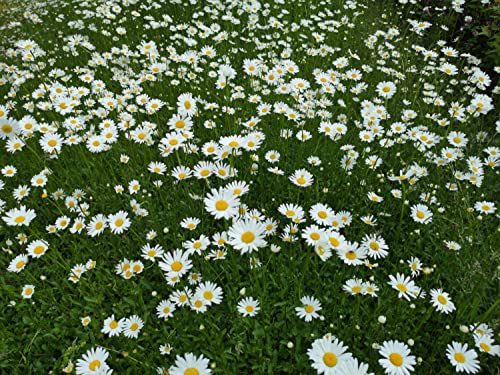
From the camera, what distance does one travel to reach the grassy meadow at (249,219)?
215cm

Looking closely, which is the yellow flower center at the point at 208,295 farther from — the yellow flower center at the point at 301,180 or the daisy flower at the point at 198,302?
the yellow flower center at the point at 301,180

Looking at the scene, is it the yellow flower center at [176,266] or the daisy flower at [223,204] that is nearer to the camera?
the daisy flower at [223,204]

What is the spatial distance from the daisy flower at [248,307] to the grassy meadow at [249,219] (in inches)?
A: 0.6

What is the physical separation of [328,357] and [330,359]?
1cm

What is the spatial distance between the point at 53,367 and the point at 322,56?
4239mm

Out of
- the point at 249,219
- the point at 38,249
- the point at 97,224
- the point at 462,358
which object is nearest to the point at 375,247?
the point at 462,358

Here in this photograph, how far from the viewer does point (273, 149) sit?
3.36m

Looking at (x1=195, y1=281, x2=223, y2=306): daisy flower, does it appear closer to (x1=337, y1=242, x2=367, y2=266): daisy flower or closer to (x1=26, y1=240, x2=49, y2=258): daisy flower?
(x1=337, y1=242, x2=367, y2=266): daisy flower

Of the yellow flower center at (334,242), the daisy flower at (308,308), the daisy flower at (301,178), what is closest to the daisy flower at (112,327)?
the daisy flower at (308,308)

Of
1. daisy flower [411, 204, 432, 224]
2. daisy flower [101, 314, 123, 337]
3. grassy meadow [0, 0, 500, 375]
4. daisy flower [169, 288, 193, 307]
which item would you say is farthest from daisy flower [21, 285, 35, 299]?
daisy flower [411, 204, 432, 224]

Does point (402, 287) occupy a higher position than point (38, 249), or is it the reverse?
point (38, 249)

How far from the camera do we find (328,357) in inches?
66.2

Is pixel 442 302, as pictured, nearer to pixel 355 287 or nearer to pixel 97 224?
pixel 355 287

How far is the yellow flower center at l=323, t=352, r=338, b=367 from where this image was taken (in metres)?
1.66
